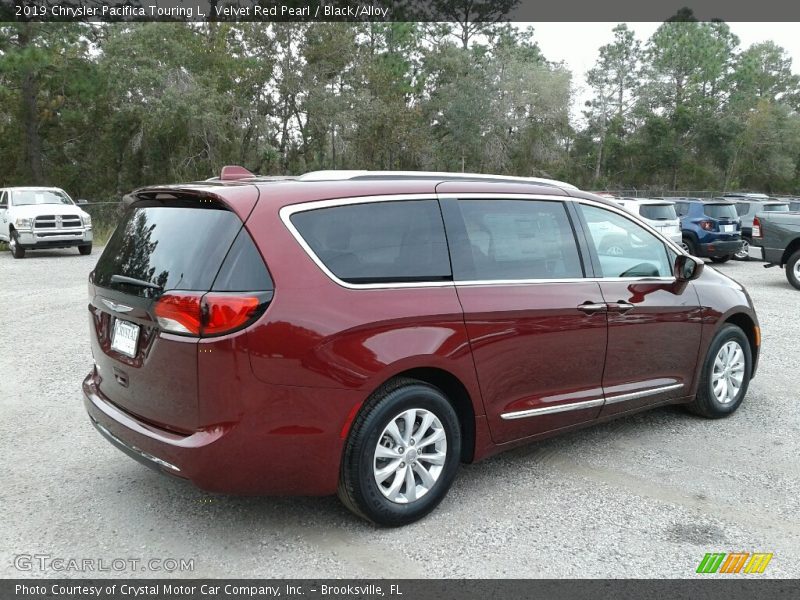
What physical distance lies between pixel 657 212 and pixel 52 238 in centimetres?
1498

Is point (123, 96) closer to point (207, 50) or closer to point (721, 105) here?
point (207, 50)

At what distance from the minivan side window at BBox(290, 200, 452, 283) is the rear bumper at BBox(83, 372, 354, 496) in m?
0.65

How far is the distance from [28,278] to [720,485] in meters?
14.0

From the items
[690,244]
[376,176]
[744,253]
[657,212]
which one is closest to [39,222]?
[657,212]

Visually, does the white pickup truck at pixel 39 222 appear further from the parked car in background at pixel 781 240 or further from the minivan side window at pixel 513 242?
the minivan side window at pixel 513 242

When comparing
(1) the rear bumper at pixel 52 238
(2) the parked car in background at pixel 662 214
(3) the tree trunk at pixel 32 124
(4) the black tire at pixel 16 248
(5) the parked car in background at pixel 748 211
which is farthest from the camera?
(3) the tree trunk at pixel 32 124

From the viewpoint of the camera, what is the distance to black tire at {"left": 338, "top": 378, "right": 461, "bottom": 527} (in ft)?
11.4

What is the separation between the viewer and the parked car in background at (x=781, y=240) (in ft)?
43.6

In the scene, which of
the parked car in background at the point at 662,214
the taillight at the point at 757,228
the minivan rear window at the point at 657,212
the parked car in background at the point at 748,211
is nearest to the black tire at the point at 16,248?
the parked car in background at the point at 662,214

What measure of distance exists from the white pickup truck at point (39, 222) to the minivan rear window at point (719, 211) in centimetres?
1581
